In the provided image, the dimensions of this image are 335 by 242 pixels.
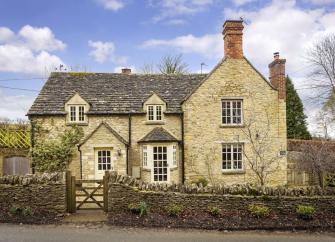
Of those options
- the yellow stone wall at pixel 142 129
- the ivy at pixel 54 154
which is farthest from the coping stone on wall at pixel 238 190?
the ivy at pixel 54 154

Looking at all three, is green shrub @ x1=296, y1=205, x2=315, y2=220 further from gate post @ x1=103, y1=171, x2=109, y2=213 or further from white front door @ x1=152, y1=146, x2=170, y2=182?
white front door @ x1=152, y1=146, x2=170, y2=182

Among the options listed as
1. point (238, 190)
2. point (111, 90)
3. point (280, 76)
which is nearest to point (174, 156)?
point (111, 90)

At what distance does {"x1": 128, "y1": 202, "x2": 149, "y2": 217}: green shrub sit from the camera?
11.5m

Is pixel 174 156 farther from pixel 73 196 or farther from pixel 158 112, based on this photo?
pixel 73 196

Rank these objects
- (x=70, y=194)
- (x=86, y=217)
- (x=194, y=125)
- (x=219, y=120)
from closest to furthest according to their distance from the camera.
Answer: (x=86, y=217) → (x=70, y=194) → (x=194, y=125) → (x=219, y=120)

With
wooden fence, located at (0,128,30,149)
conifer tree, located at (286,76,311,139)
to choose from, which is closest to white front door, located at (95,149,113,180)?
wooden fence, located at (0,128,30,149)

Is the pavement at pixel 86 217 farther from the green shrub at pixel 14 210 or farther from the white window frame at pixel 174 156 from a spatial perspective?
the white window frame at pixel 174 156

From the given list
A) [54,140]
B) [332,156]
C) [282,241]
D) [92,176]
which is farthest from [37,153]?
[332,156]

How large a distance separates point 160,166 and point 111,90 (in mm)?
6763

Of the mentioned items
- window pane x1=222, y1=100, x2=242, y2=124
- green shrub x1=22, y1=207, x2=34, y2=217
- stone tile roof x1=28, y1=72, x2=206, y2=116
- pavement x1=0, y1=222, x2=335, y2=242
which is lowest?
pavement x1=0, y1=222, x2=335, y2=242

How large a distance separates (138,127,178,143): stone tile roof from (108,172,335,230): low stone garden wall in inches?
A: 293

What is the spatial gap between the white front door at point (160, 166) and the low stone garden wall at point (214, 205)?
24.7 feet

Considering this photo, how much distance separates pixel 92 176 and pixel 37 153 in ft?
12.4

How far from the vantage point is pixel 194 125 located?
67.0ft
